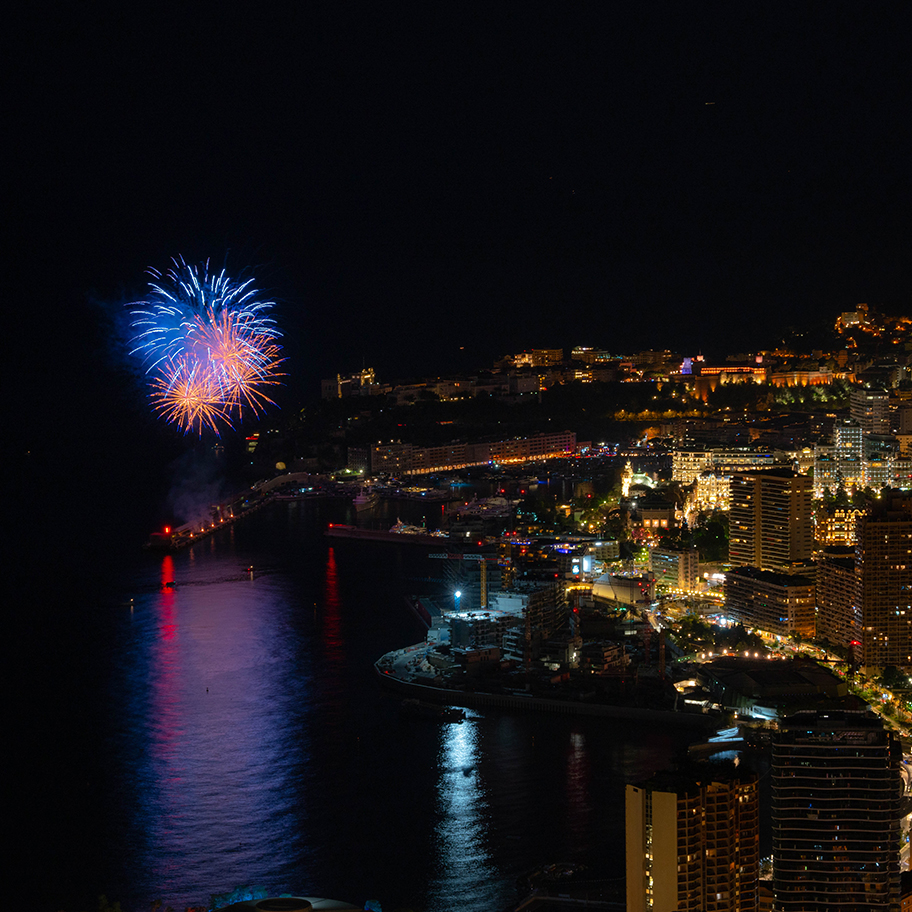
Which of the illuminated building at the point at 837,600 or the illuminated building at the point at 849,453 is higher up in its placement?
the illuminated building at the point at 849,453

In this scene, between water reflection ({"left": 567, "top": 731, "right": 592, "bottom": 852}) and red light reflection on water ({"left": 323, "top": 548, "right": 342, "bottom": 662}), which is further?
red light reflection on water ({"left": 323, "top": 548, "right": 342, "bottom": 662})

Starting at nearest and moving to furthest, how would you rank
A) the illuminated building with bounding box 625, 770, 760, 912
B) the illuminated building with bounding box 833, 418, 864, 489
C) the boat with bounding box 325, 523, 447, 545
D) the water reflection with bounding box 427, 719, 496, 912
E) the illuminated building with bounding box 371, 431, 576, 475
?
the illuminated building with bounding box 625, 770, 760, 912, the water reflection with bounding box 427, 719, 496, 912, the boat with bounding box 325, 523, 447, 545, the illuminated building with bounding box 833, 418, 864, 489, the illuminated building with bounding box 371, 431, 576, 475

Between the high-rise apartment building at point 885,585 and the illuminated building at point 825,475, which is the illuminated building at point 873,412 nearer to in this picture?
the illuminated building at point 825,475

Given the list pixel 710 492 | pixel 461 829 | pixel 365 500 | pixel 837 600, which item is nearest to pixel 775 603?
pixel 837 600

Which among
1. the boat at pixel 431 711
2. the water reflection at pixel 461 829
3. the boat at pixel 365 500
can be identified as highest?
the boat at pixel 365 500

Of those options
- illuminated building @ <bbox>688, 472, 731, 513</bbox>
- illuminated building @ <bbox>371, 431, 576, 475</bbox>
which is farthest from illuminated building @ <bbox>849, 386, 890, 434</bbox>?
illuminated building @ <bbox>371, 431, 576, 475</bbox>

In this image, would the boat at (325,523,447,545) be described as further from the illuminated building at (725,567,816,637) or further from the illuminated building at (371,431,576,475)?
the illuminated building at (371,431,576,475)

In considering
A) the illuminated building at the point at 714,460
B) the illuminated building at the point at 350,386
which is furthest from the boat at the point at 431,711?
the illuminated building at the point at 350,386
